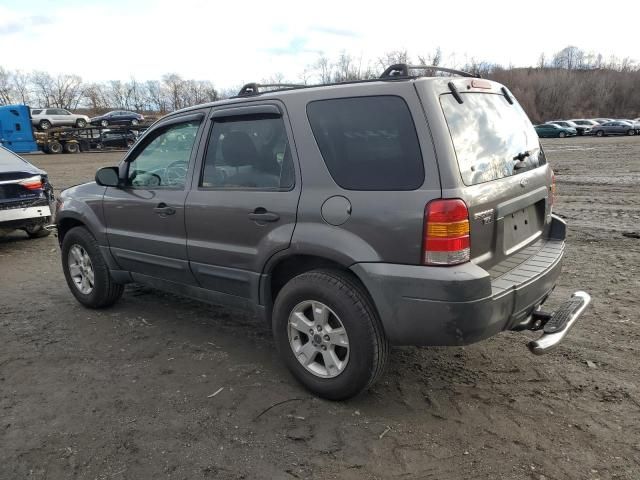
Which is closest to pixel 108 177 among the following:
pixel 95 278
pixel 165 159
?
pixel 165 159

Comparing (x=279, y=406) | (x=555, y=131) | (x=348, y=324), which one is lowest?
(x=555, y=131)

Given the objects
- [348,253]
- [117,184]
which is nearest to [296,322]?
[348,253]

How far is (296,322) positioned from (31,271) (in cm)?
485

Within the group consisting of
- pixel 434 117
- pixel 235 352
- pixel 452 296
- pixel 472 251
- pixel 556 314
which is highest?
pixel 434 117

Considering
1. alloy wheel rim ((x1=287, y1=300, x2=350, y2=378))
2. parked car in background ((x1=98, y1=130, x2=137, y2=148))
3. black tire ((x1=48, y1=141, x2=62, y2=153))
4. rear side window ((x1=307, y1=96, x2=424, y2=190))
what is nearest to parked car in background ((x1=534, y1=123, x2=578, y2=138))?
parked car in background ((x1=98, y1=130, x2=137, y2=148))

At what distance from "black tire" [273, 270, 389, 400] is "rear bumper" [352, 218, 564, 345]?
0.35ft

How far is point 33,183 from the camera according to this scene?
7543 mm

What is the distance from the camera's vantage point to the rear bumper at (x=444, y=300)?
103 inches

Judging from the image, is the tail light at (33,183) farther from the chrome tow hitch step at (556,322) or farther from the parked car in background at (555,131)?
the parked car in background at (555,131)

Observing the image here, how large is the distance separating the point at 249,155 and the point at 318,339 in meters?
1.37

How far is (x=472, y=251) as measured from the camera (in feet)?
8.98

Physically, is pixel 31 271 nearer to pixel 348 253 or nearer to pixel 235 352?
pixel 235 352

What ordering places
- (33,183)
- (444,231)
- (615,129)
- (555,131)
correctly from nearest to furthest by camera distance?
(444,231) < (33,183) < (615,129) < (555,131)

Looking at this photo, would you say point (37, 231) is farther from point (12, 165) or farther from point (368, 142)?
point (368, 142)
